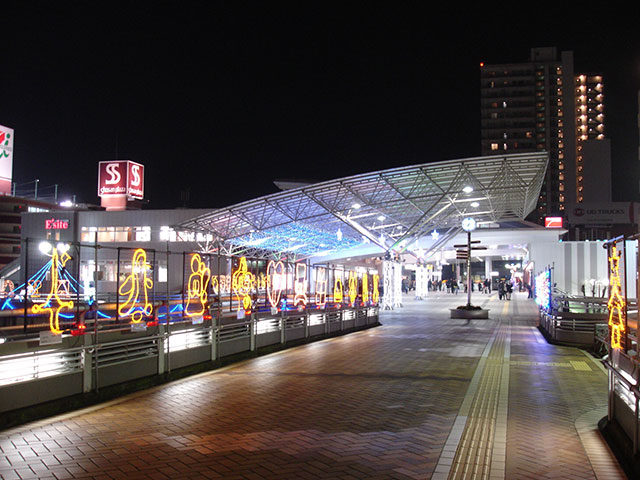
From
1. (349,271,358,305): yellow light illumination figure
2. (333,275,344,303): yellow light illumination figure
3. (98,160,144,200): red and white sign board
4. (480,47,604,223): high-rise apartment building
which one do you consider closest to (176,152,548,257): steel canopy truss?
(349,271,358,305): yellow light illumination figure

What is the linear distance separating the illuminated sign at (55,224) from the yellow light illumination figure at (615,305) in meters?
62.5

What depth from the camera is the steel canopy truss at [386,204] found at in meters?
34.7

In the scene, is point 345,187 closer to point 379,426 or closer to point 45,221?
point 379,426

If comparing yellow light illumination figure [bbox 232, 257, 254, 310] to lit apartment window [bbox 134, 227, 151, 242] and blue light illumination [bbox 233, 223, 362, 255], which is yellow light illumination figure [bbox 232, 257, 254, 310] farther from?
lit apartment window [bbox 134, 227, 151, 242]

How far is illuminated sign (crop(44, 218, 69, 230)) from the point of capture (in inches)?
2431

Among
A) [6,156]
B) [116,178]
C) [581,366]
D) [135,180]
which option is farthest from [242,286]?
[135,180]

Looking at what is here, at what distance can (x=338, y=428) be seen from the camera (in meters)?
7.26

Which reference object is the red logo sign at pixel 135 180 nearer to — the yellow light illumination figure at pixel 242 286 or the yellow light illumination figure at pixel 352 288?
the yellow light illumination figure at pixel 352 288

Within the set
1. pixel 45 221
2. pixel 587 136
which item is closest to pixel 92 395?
pixel 45 221

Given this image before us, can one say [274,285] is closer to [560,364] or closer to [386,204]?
[560,364]

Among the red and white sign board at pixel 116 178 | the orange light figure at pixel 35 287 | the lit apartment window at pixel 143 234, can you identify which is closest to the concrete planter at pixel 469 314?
the orange light figure at pixel 35 287

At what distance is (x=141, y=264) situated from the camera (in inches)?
470

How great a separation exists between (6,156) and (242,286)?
22.7m

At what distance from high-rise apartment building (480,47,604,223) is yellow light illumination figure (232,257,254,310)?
369 ft
